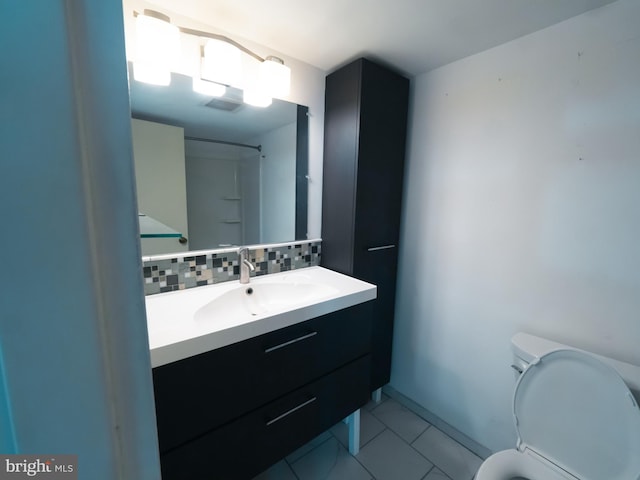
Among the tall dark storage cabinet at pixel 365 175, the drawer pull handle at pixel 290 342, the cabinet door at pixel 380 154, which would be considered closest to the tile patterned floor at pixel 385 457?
the tall dark storage cabinet at pixel 365 175

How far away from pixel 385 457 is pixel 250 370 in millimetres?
1031

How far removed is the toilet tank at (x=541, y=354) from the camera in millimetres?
906

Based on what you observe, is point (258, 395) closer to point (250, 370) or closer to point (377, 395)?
point (250, 370)

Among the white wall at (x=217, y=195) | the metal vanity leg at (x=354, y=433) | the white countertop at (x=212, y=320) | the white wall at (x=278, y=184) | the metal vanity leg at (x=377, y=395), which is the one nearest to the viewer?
the white countertop at (x=212, y=320)

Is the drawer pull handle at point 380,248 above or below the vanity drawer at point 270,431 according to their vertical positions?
above

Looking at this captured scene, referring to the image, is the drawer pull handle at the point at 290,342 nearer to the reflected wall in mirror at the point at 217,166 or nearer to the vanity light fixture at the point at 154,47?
the reflected wall in mirror at the point at 217,166

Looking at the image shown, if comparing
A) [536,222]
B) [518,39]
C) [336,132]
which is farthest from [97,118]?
[518,39]

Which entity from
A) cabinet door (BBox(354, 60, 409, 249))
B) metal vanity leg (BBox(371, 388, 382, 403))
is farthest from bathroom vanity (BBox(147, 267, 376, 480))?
metal vanity leg (BBox(371, 388, 382, 403))

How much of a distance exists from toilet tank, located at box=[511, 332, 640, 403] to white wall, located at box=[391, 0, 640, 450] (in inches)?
3.3

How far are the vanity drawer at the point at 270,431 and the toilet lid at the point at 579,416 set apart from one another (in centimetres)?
67

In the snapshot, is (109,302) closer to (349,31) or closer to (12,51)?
(12,51)

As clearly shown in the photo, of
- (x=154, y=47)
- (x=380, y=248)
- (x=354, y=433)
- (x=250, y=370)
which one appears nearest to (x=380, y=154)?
(x=380, y=248)

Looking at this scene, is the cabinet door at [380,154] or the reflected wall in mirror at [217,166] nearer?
the reflected wall in mirror at [217,166]

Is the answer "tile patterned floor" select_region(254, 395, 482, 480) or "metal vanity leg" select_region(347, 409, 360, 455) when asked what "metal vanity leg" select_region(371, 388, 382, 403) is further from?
"metal vanity leg" select_region(347, 409, 360, 455)
